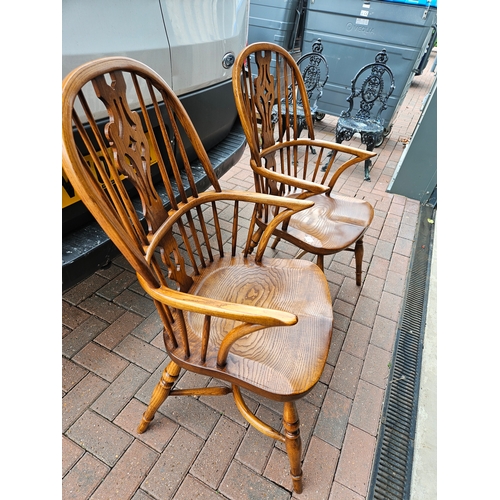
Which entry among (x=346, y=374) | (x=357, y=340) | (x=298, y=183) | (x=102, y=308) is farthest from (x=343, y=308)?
(x=102, y=308)

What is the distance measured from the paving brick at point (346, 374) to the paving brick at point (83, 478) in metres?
1.07

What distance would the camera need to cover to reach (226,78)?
183 centimetres

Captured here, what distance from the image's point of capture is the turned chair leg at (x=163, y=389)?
1.23m

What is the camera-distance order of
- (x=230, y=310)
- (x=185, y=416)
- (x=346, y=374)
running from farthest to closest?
(x=346, y=374) → (x=185, y=416) → (x=230, y=310)

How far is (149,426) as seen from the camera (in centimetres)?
139

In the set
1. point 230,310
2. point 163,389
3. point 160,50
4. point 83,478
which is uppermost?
point 160,50

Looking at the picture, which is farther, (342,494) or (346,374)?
(346,374)

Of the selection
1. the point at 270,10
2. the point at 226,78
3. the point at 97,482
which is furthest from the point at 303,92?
the point at 270,10

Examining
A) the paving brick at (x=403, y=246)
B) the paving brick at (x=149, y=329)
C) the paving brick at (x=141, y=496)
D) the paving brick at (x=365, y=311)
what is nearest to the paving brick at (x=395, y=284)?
the paving brick at (x=365, y=311)

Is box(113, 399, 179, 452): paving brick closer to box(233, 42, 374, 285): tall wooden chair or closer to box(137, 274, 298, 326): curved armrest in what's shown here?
box(137, 274, 298, 326): curved armrest

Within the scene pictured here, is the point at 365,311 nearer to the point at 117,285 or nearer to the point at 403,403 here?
the point at 403,403

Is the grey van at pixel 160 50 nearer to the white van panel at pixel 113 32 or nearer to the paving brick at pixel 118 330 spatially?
the white van panel at pixel 113 32

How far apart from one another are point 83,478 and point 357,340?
56.2 inches
